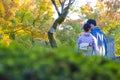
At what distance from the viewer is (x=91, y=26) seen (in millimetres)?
8367

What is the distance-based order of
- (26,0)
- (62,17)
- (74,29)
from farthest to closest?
(74,29) → (26,0) → (62,17)

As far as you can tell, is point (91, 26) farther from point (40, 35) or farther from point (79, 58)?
point (40, 35)

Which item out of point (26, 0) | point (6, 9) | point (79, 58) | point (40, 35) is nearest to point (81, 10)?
point (26, 0)

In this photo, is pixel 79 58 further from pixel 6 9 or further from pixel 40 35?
pixel 40 35

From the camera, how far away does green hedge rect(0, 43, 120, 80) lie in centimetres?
234

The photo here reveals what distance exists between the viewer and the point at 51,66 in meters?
2.37

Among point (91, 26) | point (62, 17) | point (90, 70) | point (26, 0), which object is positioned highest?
point (26, 0)

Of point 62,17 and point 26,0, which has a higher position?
point 26,0

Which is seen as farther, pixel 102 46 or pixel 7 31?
pixel 7 31

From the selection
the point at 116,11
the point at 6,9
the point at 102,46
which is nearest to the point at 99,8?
the point at 116,11

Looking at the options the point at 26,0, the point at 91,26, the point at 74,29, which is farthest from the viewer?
the point at 74,29

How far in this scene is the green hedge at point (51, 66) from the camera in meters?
2.34

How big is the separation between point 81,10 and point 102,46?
22.2 m

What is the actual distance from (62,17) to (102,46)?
10.1 m
